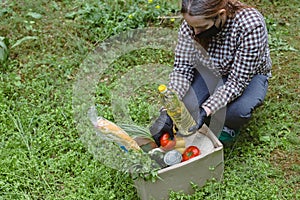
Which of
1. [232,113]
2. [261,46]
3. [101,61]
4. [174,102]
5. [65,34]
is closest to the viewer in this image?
[174,102]

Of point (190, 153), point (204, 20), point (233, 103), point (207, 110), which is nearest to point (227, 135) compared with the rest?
point (233, 103)

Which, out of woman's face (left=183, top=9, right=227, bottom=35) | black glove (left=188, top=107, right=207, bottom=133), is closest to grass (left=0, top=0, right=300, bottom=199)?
black glove (left=188, top=107, right=207, bottom=133)

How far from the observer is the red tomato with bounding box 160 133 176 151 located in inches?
91.5

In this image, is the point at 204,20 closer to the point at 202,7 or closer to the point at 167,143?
the point at 202,7

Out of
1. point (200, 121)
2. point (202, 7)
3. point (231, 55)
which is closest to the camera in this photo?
point (202, 7)

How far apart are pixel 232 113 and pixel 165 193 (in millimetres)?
571

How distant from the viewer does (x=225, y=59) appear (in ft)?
8.29

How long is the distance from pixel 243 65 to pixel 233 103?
239 millimetres

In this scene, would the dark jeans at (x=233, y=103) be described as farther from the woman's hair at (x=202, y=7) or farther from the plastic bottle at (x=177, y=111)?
the woman's hair at (x=202, y=7)

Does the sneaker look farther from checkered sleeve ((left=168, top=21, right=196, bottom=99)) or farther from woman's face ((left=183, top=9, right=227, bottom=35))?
woman's face ((left=183, top=9, right=227, bottom=35))

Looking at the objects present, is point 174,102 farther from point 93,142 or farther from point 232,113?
point 93,142

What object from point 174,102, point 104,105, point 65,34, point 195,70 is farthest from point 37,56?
point 174,102

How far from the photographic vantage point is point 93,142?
2736 mm

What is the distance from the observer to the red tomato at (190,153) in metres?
2.30
